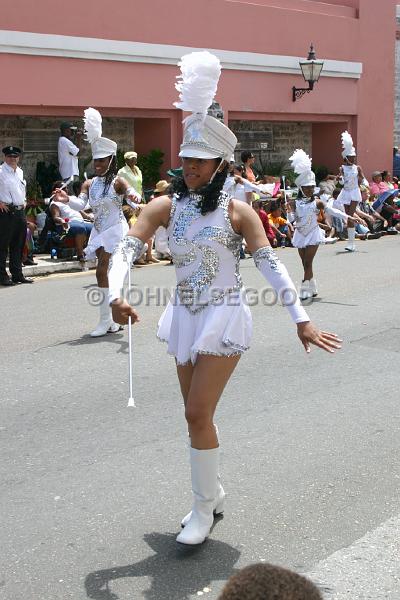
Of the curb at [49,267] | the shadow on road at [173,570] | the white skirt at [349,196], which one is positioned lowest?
the shadow on road at [173,570]

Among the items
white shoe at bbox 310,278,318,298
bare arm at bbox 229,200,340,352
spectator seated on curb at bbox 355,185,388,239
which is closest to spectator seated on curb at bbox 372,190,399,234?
spectator seated on curb at bbox 355,185,388,239

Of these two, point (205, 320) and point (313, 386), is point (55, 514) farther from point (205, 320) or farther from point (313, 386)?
point (313, 386)

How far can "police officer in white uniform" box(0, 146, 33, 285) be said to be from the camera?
13062mm

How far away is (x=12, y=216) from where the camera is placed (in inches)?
523

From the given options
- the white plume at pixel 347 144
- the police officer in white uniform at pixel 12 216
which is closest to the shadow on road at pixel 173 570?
the police officer in white uniform at pixel 12 216

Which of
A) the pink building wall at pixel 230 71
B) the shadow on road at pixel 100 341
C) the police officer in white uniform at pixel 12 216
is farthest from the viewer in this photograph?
the pink building wall at pixel 230 71

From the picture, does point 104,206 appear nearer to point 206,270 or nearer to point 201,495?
point 206,270

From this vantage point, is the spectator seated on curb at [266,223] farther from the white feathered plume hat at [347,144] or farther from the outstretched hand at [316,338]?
the outstretched hand at [316,338]

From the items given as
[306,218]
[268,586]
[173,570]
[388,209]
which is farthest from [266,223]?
[268,586]

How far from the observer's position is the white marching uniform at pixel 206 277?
4.49 m

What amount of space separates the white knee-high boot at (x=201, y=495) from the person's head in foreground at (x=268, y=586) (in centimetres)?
246

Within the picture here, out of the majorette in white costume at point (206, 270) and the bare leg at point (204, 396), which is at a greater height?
the majorette in white costume at point (206, 270)

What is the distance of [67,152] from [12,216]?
3893 mm

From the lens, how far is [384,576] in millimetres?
4176
